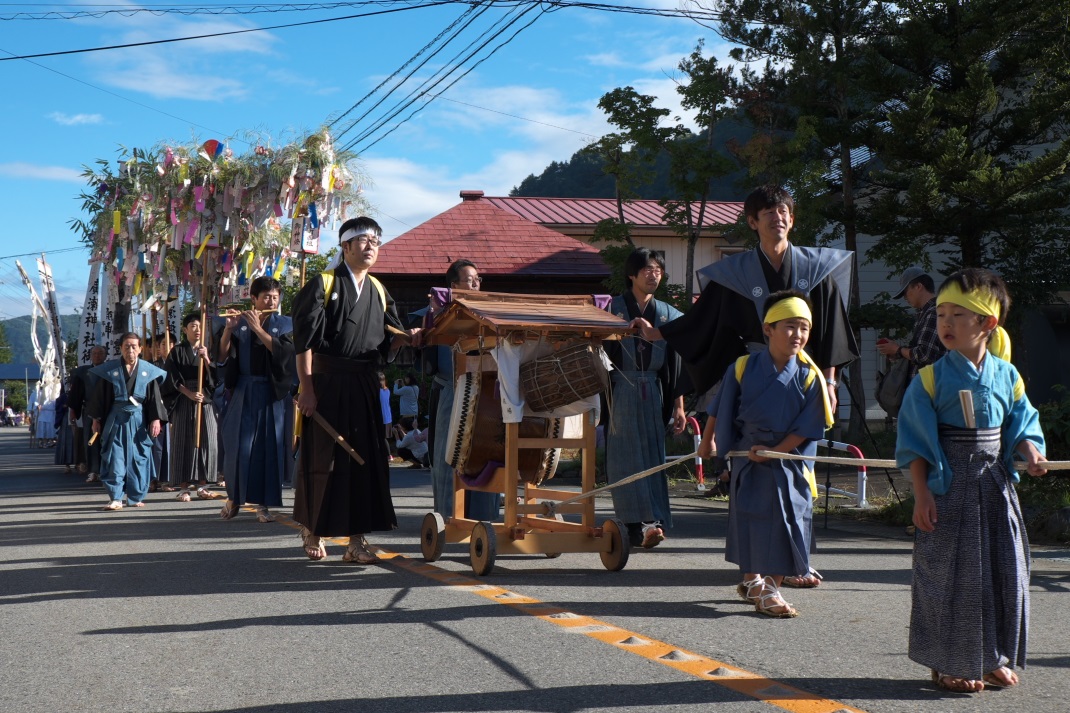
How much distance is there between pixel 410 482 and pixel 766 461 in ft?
32.3

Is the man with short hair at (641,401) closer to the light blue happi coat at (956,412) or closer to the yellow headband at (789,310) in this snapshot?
the yellow headband at (789,310)

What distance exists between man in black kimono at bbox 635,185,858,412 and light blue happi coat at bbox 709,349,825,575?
0.53 meters

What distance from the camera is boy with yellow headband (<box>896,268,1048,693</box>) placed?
13.2ft

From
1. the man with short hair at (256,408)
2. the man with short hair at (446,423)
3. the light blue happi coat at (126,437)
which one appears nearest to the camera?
the man with short hair at (446,423)

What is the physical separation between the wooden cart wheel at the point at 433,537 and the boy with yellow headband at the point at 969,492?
142 inches

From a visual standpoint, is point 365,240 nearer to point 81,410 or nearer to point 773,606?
point 773,606

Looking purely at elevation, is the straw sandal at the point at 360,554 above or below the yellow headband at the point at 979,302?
below

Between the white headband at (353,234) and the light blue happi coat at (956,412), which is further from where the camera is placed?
the white headband at (353,234)

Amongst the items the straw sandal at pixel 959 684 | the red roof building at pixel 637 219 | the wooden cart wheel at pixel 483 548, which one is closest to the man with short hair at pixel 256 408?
the wooden cart wheel at pixel 483 548

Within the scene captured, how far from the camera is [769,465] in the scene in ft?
18.4

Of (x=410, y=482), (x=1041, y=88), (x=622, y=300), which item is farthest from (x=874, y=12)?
(x=622, y=300)

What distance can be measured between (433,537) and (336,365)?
1.26 metres

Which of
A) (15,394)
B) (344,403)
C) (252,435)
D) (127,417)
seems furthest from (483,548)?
(15,394)

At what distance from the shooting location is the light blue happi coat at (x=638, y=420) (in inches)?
307
